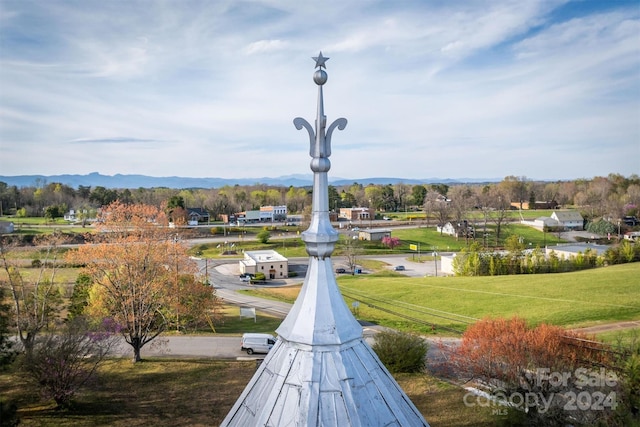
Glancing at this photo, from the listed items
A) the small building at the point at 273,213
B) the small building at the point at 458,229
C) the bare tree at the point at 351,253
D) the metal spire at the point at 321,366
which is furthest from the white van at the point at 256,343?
the small building at the point at 273,213

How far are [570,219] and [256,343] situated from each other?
73.0 m

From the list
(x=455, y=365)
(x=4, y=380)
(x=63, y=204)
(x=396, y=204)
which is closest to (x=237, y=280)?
(x=4, y=380)

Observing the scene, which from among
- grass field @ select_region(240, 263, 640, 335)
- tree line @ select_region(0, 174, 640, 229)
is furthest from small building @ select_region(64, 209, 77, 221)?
grass field @ select_region(240, 263, 640, 335)

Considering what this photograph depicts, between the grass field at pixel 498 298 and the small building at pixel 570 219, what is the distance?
37.6 metres

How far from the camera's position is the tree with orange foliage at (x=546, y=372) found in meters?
13.3

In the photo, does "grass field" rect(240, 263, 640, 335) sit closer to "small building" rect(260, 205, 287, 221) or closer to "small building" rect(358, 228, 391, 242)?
"small building" rect(358, 228, 391, 242)

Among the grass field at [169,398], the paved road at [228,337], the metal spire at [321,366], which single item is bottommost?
the paved road at [228,337]

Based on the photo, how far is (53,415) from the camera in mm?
15000

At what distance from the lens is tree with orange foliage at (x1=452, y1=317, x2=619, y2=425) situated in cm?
1331

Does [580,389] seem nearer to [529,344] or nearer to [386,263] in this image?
[529,344]

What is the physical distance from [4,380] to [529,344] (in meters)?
21.4

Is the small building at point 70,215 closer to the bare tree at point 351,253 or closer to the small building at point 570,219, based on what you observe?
the bare tree at point 351,253

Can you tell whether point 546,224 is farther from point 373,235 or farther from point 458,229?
point 373,235

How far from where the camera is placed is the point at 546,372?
13.7 m
